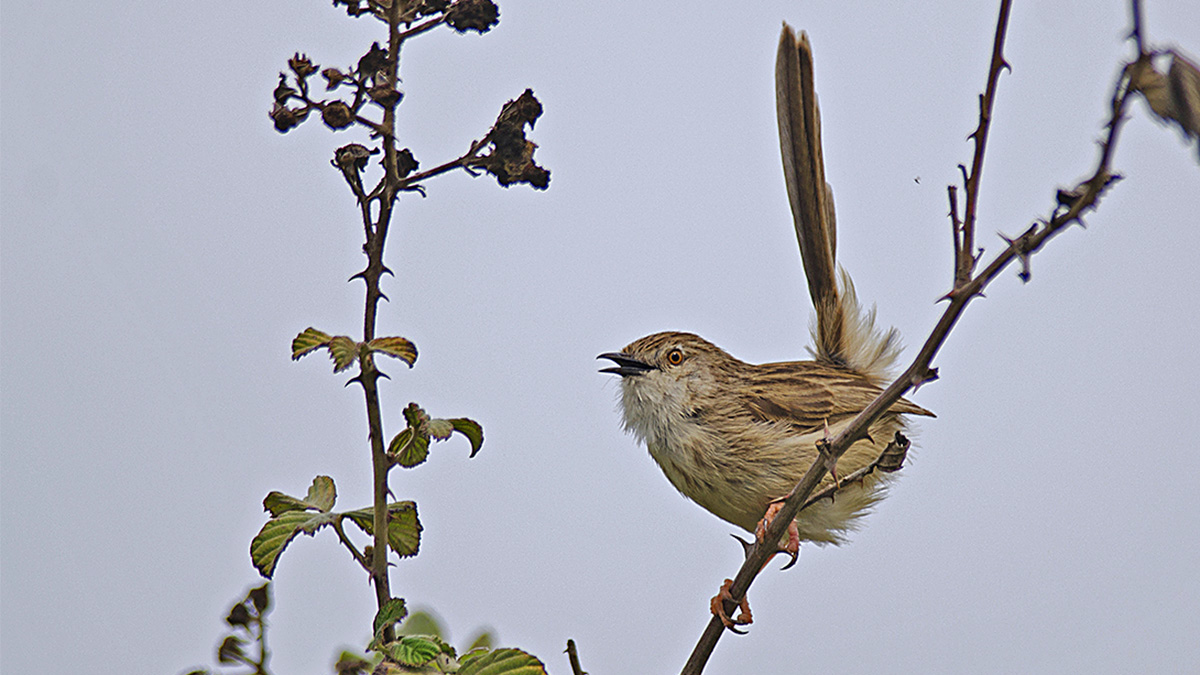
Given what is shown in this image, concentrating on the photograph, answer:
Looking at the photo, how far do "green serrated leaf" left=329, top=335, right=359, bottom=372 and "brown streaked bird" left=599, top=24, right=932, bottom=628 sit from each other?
4.87ft

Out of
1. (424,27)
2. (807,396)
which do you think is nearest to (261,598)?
(424,27)

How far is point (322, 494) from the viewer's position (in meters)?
1.62

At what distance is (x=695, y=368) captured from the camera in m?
3.27

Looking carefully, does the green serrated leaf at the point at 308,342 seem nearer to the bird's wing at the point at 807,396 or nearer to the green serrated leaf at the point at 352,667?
the green serrated leaf at the point at 352,667

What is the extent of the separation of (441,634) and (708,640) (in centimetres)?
44

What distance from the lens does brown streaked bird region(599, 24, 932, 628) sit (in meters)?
2.88

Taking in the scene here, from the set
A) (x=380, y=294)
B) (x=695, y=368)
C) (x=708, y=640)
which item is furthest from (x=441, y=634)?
(x=695, y=368)

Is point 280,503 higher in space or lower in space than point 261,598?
higher

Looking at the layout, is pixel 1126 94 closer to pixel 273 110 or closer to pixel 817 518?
pixel 273 110

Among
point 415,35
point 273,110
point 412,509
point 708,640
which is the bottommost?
point 708,640

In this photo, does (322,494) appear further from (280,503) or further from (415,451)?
(415,451)

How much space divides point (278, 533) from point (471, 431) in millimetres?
313

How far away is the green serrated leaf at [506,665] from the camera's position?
138cm

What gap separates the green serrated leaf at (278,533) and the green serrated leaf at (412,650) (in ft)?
0.64
